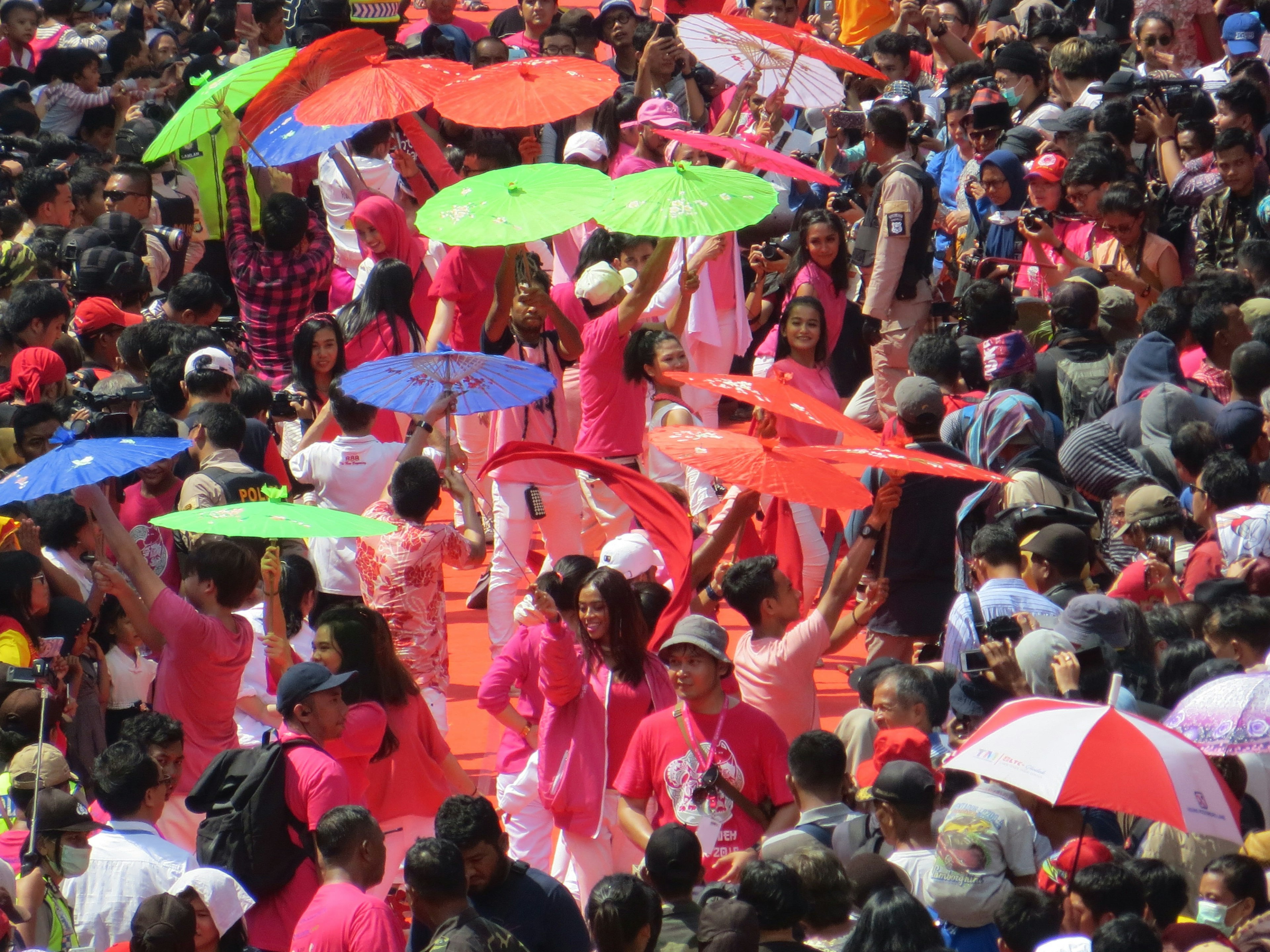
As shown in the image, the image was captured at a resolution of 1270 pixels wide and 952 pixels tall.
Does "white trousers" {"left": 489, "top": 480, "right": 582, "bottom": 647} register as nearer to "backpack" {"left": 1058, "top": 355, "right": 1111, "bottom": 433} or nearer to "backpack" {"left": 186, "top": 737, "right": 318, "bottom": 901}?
"backpack" {"left": 1058, "top": 355, "right": 1111, "bottom": 433}

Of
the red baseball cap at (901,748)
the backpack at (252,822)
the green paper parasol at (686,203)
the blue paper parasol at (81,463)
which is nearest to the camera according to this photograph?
the backpack at (252,822)

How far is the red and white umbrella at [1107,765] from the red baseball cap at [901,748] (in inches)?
28.3

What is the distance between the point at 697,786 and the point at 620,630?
0.66 meters

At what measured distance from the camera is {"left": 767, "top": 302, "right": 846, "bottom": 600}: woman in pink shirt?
7.95 m

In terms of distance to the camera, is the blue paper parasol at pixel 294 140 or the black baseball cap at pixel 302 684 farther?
the blue paper parasol at pixel 294 140

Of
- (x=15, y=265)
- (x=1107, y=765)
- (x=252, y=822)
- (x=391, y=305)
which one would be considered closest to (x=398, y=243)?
(x=391, y=305)

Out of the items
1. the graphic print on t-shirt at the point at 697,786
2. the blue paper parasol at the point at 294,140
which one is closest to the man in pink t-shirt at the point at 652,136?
the blue paper parasol at the point at 294,140

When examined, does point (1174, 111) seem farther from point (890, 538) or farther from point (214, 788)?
point (214, 788)

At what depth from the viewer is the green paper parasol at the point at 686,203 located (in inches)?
284

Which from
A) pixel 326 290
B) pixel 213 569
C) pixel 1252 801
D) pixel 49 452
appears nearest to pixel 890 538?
pixel 1252 801

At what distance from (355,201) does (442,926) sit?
7192 mm

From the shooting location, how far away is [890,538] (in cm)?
696

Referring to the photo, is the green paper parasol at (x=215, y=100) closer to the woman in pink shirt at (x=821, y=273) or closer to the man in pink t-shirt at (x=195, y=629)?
the woman in pink shirt at (x=821, y=273)

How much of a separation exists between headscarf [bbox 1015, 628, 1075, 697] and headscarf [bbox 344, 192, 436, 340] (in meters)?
4.57
